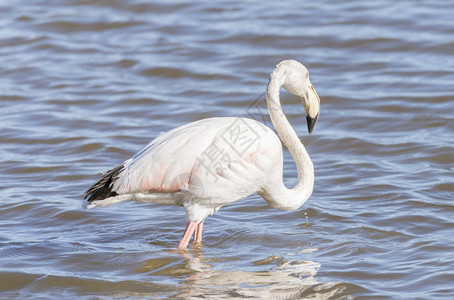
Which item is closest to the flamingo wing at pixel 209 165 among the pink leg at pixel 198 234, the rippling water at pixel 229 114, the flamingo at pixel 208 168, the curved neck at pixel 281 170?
the flamingo at pixel 208 168

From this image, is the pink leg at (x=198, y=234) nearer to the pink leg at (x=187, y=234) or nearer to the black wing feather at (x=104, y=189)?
the pink leg at (x=187, y=234)

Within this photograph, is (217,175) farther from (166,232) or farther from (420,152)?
(420,152)

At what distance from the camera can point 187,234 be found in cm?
757

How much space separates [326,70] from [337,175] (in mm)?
4270

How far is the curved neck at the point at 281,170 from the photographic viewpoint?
7.52 meters

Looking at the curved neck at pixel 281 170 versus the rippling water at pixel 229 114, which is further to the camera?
the curved neck at pixel 281 170

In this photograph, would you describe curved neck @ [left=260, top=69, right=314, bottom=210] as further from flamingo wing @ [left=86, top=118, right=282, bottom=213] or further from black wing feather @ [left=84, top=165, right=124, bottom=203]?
black wing feather @ [left=84, top=165, right=124, bottom=203]

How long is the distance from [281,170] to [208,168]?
72cm

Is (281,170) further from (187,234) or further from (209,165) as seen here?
(187,234)

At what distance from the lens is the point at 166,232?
849cm

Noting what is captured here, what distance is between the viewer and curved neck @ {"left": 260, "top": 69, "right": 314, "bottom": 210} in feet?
24.7

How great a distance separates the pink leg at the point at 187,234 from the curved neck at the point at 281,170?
700mm

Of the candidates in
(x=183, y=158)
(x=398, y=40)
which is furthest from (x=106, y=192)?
(x=398, y=40)

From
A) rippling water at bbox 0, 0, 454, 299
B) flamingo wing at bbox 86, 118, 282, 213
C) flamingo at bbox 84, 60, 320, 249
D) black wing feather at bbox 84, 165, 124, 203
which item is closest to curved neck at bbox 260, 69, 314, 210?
flamingo at bbox 84, 60, 320, 249
